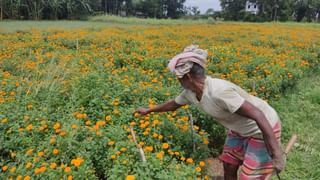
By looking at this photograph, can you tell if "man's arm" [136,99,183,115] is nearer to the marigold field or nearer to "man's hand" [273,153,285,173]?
the marigold field

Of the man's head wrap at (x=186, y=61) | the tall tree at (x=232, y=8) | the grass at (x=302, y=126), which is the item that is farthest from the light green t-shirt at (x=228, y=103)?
the tall tree at (x=232, y=8)

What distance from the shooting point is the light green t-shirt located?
1.73m

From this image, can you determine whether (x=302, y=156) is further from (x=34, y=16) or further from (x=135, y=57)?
(x=34, y=16)

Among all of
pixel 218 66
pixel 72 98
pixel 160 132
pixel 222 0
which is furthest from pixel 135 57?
pixel 222 0

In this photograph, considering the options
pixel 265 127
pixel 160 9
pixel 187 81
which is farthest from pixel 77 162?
pixel 160 9

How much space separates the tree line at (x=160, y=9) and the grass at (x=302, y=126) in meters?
23.6

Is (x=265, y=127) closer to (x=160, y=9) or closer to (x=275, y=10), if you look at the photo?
(x=275, y=10)

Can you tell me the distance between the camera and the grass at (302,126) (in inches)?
120

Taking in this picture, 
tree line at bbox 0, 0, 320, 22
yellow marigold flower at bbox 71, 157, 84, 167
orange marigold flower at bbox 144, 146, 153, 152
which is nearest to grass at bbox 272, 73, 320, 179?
orange marigold flower at bbox 144, 146, 153, 152

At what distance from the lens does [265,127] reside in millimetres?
1704

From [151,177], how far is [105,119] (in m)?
0.95

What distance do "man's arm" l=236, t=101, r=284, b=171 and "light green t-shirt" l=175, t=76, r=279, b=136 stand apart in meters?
0.05

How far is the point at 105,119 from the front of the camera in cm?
267

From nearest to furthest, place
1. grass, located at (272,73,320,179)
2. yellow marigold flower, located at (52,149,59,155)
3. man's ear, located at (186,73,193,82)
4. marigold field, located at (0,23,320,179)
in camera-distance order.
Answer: man's ear, located at (186,73,193,82)
marigold field, located at (0,23,320,179)
yellow marigold flower, located at (52,149,59,155)
grass, located at (272,73,320,179)
